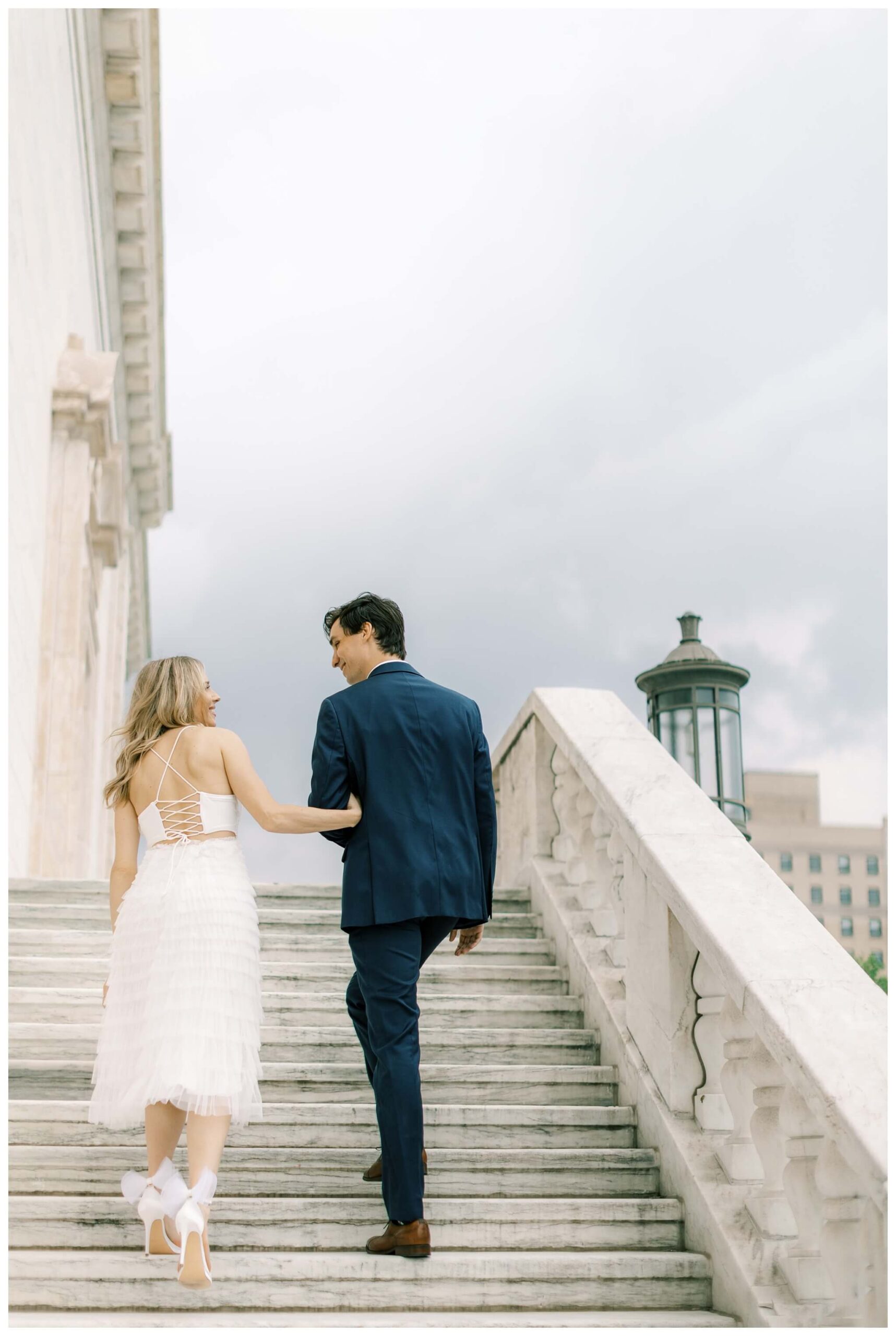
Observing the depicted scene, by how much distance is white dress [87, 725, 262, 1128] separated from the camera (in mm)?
3836

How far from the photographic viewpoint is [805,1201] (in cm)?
357

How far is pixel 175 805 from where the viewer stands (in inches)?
→ 162

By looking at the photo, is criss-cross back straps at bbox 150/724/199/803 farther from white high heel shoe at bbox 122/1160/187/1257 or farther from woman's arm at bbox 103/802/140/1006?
white high heel shoe at bbox 122/1160/187/1257

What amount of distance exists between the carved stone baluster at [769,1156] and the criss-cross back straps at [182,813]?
1.75 m

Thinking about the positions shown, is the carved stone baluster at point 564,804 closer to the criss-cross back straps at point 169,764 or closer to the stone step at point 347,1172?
the stone step at point 347,1172

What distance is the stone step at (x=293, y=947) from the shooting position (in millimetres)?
6109

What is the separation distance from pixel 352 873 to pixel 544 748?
3.19m

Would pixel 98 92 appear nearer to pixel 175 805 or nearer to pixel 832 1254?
pixel 175 805

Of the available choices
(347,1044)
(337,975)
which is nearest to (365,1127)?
(347,1044)

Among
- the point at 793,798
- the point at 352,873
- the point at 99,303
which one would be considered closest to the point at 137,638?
the point at 99,303

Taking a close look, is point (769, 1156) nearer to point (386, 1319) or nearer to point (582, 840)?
point (386, 1319)

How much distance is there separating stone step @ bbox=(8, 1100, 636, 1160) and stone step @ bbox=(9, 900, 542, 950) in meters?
1.73

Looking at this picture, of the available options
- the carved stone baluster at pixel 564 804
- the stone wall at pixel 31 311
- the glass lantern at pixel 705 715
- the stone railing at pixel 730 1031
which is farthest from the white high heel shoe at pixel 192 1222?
the glass lantern at pixel 705 715

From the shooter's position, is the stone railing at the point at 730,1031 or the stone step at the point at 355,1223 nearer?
the stone railing at the point at 730,1031
